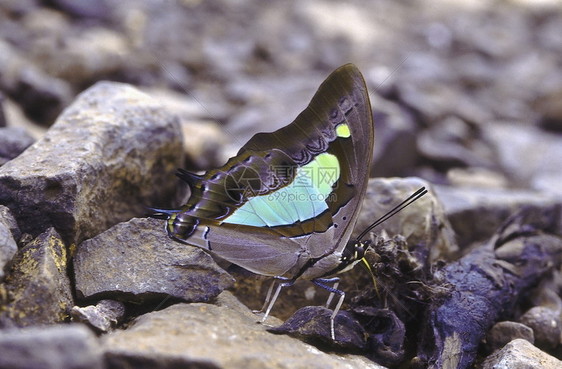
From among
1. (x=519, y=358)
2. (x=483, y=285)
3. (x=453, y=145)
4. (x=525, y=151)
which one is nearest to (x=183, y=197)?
(x=483, y=285)

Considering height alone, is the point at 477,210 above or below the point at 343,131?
above

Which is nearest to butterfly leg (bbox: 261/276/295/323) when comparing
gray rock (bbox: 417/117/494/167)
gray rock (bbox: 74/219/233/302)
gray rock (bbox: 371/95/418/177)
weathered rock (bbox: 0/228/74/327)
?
gray rock (bbox: 74/219/233/302)

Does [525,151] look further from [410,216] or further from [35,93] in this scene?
[35,93]

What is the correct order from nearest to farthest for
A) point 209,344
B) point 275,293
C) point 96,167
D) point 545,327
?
point 209,344 < point 275,293 < point 96,167 < point 545,327

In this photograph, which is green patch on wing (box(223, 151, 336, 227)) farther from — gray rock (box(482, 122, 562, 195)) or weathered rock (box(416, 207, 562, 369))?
gray rock (box(482, 122, 562, 195))

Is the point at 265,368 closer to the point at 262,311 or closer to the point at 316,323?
the point at 316,323

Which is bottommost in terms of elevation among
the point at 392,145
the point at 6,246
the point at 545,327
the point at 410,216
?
the point at 6,246

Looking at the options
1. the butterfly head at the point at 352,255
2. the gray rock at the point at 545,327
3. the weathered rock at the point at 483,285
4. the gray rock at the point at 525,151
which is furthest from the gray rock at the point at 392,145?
the butterfly head at the point at 352,255
